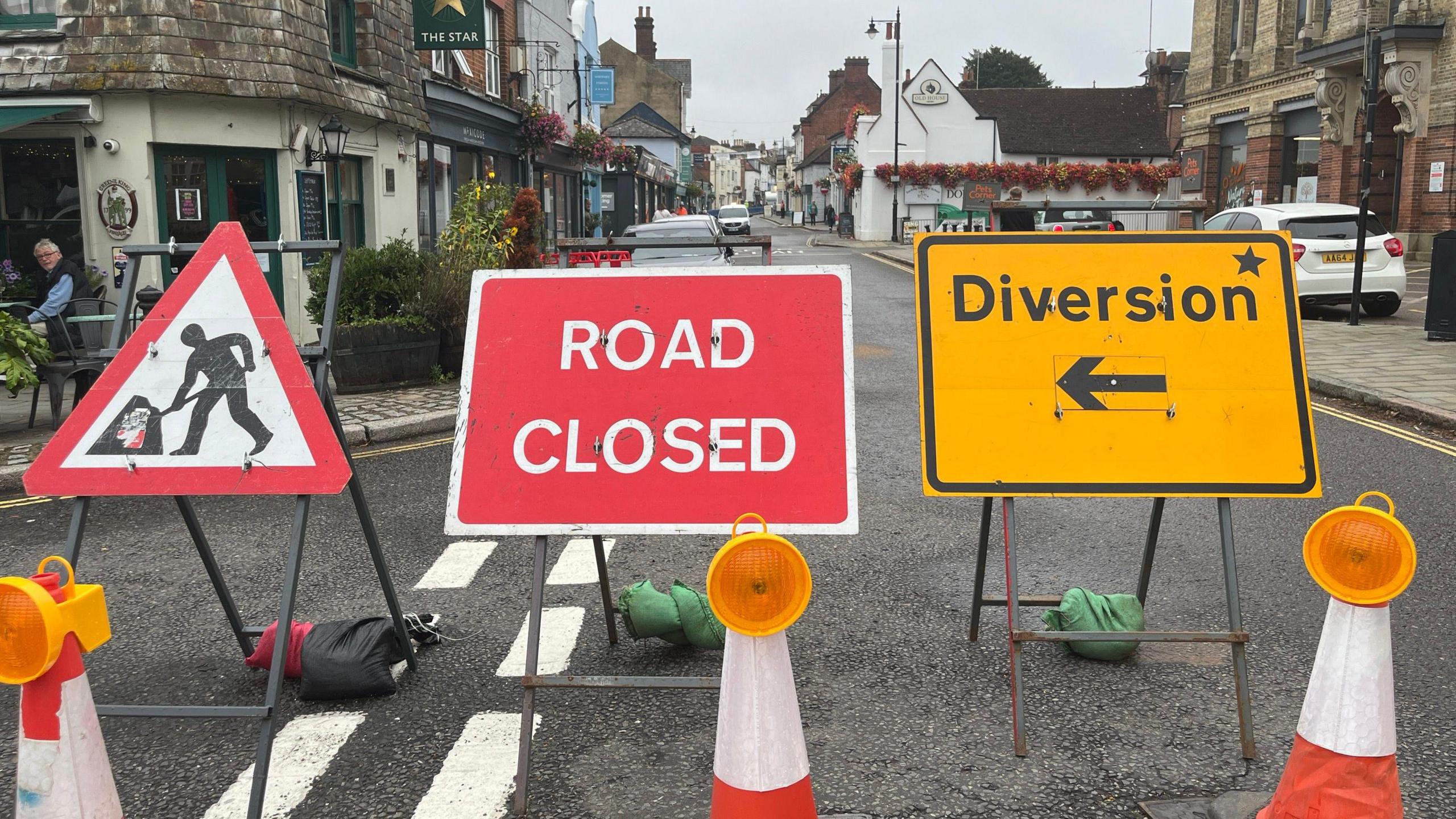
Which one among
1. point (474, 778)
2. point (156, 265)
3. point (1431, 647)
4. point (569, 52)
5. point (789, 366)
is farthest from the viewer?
point (569, 52)

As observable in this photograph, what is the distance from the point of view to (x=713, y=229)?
2139 centimetres

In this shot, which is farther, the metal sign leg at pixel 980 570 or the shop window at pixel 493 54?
the shop window at pixel 493 54

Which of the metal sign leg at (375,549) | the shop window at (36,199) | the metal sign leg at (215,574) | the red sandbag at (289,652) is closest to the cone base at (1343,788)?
the metal sign leg at (375,549)

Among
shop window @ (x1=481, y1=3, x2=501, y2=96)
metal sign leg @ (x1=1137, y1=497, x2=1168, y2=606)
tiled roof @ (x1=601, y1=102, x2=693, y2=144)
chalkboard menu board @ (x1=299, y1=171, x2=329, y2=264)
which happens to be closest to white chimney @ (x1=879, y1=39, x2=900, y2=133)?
tiled roof @ (x1=601, y1=102, x2=693, y2=144)

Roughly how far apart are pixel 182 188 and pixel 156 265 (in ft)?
3.56

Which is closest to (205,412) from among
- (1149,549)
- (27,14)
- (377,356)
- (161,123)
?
(1149,549)

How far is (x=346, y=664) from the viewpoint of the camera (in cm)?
412

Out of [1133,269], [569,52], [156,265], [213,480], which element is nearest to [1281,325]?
[1133,269]

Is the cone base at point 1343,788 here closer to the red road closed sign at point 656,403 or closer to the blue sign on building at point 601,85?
the red road closed sign at point 656,403

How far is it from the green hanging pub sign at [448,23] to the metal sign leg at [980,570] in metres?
17.3

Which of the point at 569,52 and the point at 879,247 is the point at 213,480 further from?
the point at 879,247

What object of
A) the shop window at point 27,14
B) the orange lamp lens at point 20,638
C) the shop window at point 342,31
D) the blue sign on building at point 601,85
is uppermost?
the blue sign on building at point 601,85

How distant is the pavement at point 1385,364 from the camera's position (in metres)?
9.85

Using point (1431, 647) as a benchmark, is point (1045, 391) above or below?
above
